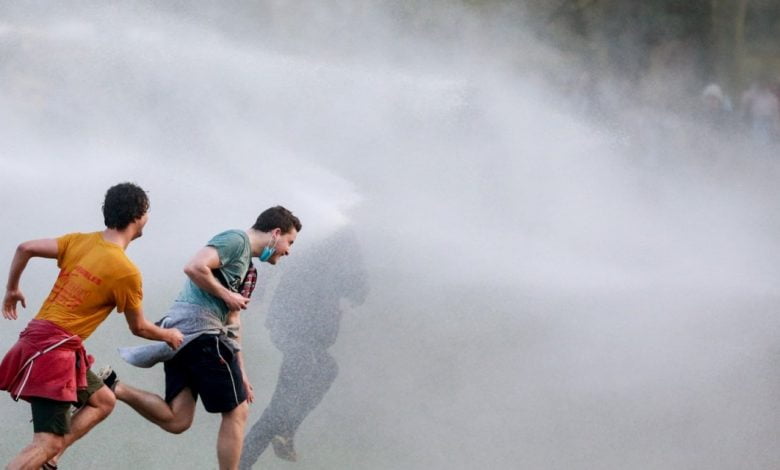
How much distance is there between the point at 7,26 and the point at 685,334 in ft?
18.4

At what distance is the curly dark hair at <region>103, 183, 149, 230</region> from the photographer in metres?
4.49

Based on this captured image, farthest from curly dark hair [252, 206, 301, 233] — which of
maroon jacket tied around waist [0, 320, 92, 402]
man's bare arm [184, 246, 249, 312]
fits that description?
maroon jacket tied around waist [0, 320, 92, 402]

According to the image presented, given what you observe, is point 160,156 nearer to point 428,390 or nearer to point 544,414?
point 428,390

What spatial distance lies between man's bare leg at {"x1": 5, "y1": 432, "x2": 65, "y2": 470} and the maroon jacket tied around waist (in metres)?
0.20

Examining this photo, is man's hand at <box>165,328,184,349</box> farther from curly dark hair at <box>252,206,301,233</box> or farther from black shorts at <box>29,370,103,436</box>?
curly dark hair at <box>252,206,301,233</box>

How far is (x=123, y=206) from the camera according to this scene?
4.50m

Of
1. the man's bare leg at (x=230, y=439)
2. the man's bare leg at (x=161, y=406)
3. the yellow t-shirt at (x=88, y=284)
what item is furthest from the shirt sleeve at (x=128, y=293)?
the man's bare leg at (x=230, y=439)

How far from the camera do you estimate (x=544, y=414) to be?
21.6 feet

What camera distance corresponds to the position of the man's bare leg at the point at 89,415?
4.62 meters

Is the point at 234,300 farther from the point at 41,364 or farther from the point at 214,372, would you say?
the point at 41,364

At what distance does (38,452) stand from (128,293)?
30.7 inches

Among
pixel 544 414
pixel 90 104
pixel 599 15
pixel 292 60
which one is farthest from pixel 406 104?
pixel 599 15

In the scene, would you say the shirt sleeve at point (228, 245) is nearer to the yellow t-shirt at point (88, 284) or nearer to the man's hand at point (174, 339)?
the man's hand at point (174, 339)

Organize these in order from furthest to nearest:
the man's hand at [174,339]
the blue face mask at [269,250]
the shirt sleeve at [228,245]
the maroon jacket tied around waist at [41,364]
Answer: the blue face mask at [269,250] → the shirt sleeve at [228,245] → the man's hand at [174,339] → the maroon jacket tied around waist at [41,364]
